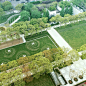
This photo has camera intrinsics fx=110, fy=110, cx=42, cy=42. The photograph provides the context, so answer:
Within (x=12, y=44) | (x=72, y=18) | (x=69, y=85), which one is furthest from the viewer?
(x=72, y=18)

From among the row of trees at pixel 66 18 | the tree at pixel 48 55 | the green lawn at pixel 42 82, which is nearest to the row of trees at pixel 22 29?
the row of trees at pixel 66 18

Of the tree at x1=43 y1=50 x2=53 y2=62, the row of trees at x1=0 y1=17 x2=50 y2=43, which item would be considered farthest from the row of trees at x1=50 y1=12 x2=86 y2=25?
the tree at x1=43 y1=50 x2=53 y2=62

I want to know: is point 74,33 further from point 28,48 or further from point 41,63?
point 41,63

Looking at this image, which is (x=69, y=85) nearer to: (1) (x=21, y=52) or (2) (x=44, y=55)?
(2) (x=44, y=55)

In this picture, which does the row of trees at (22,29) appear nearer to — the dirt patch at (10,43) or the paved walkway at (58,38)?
the dirt patch at (10,43)

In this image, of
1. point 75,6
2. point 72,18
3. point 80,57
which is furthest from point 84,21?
point 80,57

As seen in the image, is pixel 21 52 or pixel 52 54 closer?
pixel 52 54

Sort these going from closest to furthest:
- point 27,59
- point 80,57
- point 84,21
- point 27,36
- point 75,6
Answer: point 27,59 → point 80,57 → point 27,36 → point 84,21 → point 75,6
